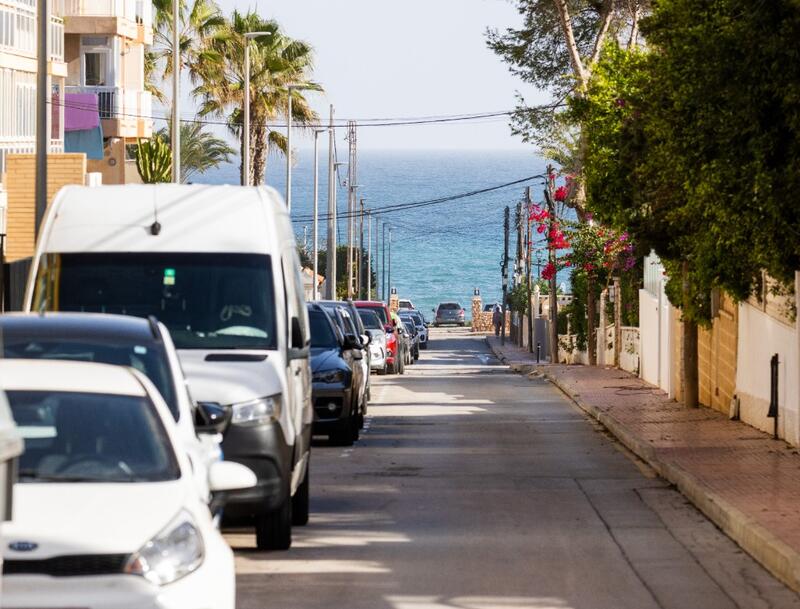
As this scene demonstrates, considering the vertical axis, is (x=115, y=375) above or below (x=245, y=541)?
above

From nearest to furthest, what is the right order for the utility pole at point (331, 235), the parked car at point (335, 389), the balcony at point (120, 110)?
the parked car at point (335, 389) → the balcony at point (120, 110) → the utility pole at point (331, 235)

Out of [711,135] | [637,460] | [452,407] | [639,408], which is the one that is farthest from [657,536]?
[452,407]

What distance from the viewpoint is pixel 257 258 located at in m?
13.0

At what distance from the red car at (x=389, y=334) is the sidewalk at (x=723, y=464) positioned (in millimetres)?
12144

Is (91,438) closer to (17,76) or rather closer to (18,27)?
(17,76)

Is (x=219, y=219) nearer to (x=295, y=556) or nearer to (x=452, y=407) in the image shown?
(x=295, y=556)

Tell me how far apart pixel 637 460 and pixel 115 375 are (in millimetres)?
13286

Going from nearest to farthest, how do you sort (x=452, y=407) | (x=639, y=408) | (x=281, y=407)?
(x=281, y=407), (x=639, y=408), (x=452, y=407)

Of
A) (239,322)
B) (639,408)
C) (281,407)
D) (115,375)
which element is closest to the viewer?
(115,375)

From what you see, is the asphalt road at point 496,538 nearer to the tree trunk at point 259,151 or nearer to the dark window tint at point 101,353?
the dark window tint at point 101,353

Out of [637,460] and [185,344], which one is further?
[637,460]

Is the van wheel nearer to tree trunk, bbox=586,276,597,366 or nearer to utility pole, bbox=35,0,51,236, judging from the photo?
utility pole, bbox=35,0,51,236

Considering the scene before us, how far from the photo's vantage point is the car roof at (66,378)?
854 cm

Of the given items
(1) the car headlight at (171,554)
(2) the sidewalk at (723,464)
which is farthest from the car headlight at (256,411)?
(1) the car headlight at (171,554)
